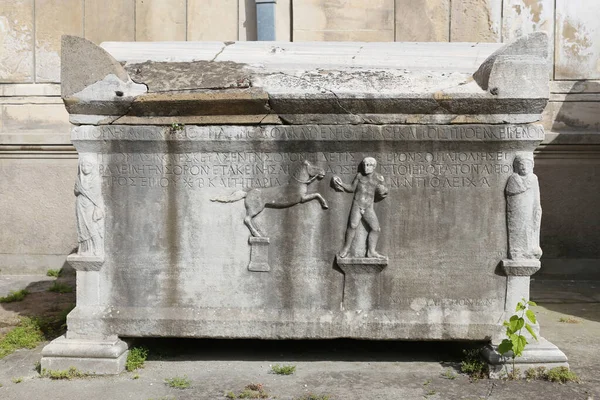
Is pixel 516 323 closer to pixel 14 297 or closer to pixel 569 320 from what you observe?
pixel 569 320

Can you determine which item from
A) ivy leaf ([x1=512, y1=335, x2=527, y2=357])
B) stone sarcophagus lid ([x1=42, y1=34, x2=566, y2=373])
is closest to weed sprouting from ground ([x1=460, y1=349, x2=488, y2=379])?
stone sarcophagus lid ([x1=42, y1=34, x2=566, y2=373])

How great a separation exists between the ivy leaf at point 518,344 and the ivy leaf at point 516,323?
57 mm

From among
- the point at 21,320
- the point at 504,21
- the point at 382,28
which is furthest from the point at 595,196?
the point at 21,320

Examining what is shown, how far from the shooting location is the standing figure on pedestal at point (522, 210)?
4.49 m

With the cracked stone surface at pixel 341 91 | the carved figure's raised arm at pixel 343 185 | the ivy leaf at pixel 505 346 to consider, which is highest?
the cracked stone surface at pixel 341 91

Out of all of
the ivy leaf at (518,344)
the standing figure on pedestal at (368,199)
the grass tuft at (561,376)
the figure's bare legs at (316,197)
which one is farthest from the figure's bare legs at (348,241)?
the grass tuft at (561,376)

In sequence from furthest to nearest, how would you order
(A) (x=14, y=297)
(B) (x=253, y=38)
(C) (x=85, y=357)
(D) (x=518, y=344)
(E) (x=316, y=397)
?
(B) (x=253, y=38), (A) (x=14, y=297), (C) (x=85, y=357), (D) (x=518, y=344), (E) (x=316, y=397)

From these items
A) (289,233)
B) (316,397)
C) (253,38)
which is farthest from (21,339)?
(253,38)

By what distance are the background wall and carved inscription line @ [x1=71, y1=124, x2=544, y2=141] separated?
3.61 metres

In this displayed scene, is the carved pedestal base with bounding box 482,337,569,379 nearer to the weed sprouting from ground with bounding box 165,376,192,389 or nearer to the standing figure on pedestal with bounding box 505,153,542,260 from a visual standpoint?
the standing figure on pedestal with bounding box 505,153,542,260

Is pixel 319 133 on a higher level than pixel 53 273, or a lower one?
higher

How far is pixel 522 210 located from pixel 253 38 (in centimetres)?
486

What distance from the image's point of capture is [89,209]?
182 inches

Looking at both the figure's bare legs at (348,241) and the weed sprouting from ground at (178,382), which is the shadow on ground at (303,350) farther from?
the figure's bare legs at (348,241)
